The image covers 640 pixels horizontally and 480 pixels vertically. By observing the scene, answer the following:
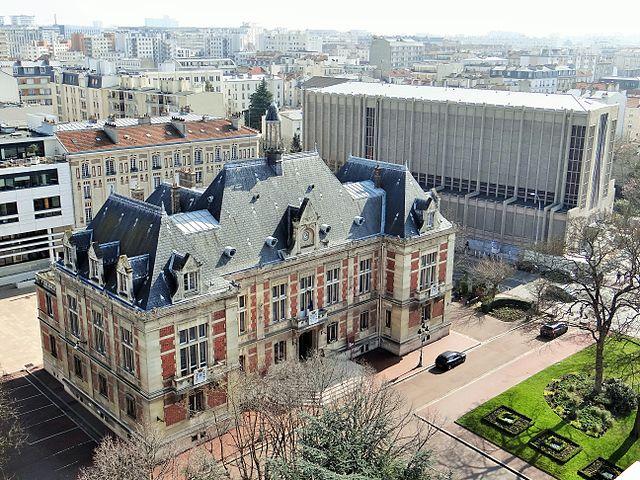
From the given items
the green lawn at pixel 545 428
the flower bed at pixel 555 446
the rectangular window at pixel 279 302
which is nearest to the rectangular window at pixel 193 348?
the rectangular window at pixel 279 302

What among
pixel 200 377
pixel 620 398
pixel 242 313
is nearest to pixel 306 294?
pixel 242 313

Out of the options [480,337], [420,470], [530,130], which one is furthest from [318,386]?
[530,130]

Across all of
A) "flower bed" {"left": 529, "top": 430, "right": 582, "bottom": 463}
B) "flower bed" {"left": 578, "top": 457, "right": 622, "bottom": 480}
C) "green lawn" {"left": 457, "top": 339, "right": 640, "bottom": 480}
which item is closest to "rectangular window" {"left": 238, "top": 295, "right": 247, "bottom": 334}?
"green lawn" {"left": 457, "top": 339, "right": 640, "bottom": 480}

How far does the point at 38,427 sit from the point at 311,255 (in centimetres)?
3188

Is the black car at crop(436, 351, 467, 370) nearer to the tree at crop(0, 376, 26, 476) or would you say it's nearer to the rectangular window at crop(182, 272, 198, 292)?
the rectangular window at crop(182, 272, 198, 292)

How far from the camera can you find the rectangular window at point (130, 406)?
5994 cm

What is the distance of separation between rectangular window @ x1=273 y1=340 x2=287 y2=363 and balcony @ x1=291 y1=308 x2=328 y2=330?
2.32 m

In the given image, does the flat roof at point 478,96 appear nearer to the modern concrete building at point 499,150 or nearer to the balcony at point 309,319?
the modern concrete building at point 499,150

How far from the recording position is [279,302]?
2734 inches

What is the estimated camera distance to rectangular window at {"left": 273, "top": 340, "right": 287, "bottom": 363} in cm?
7050

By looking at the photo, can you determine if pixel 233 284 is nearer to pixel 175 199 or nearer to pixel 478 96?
pixel 175 199

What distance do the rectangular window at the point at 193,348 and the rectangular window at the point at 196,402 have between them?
2.51 m

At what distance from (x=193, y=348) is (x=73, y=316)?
50.0ft

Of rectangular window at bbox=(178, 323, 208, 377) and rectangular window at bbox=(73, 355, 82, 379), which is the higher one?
rectangular window at bbox=(178, 323, 208, 377)
